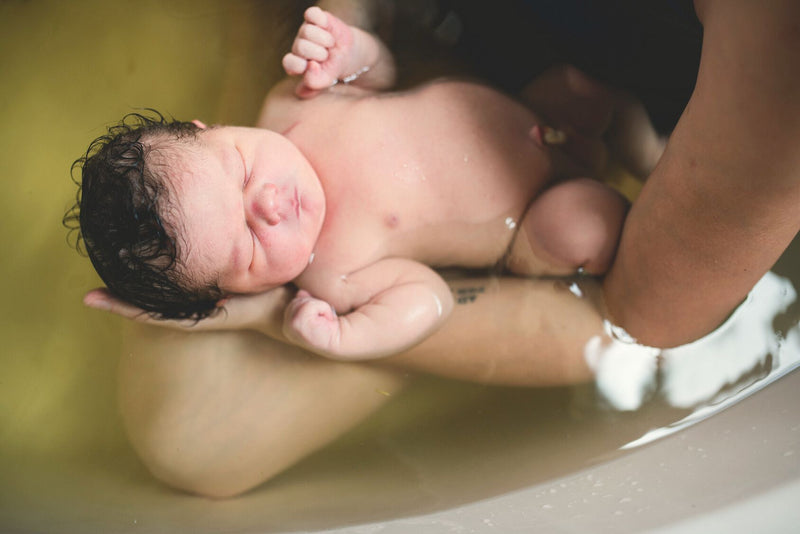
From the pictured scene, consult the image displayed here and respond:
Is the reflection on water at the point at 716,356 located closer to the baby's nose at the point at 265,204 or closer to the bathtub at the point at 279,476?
the bathtub at the point at 279,476

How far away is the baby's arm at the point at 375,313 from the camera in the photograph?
873 mm

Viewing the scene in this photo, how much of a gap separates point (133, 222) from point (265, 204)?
0.16 m

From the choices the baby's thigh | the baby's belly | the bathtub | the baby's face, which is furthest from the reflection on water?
the baby's face

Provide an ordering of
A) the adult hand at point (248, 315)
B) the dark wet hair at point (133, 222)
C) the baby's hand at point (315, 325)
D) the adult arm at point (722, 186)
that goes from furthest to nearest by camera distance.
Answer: the adult hand at point (248, 315) → the baby's hand at point (315, 325) → the dark wet hair at point (133, 222) → the adult arm at point (722, 186)

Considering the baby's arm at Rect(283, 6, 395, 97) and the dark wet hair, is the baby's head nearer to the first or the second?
the dark wet hair

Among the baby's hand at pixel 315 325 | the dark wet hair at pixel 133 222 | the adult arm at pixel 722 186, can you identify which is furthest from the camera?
the baby's hand at pixel 315 325

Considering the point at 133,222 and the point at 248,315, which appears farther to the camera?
the point at 248,315

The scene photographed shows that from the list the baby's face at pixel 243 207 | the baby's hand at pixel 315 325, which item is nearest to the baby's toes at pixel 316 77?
the baby's face at pixel 243 207

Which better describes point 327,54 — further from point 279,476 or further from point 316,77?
point 279,476

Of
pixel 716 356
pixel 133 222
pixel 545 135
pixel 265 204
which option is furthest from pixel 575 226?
pixel 133 222

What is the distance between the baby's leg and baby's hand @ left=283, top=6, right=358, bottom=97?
38cm

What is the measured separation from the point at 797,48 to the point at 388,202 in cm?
55

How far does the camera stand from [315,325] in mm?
861

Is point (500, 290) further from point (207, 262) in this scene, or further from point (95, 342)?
point (95, 342)
